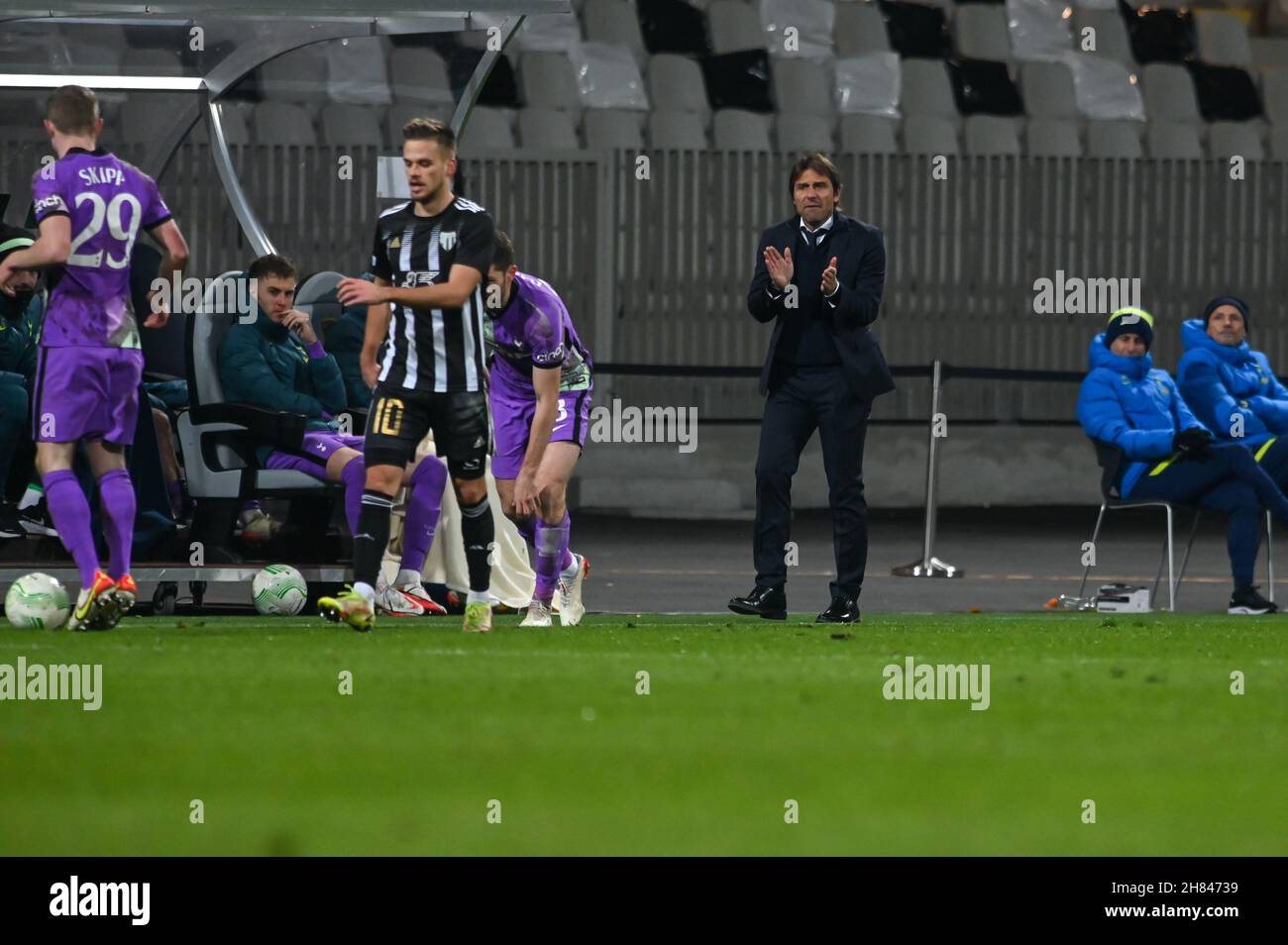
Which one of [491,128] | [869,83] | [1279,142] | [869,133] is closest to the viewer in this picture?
[491,128]

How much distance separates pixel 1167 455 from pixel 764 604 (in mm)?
2426

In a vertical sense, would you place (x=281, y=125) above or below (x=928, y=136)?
below

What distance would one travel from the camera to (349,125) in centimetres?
1500

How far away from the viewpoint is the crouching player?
33.2ft

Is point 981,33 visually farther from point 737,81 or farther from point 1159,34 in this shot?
point 737,81

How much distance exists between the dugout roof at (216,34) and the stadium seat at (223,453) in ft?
4.21

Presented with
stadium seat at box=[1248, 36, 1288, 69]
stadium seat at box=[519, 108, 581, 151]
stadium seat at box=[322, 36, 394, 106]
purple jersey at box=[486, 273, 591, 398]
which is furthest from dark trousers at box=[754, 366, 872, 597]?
stadium seat at box=[1248, 36, 1288, 69]

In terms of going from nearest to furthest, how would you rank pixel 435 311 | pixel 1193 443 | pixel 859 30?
pixel 435 311 < pixel 1193 443 < pixel 859 30

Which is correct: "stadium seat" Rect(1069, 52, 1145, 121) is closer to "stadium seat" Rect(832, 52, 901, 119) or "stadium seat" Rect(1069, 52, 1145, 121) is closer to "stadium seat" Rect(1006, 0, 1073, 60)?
"stadium seat" Rect(1006, 0, 1073, 60)

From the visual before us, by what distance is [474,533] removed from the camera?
351 inches

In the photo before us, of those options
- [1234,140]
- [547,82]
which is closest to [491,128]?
[547,82]

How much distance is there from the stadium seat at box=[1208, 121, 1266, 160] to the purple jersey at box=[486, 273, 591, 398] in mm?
15651

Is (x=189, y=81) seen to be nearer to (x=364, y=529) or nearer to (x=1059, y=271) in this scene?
(x=364, y=529)

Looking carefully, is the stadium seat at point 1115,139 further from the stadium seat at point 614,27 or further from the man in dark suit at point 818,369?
the man in dark suit at point 818,369
